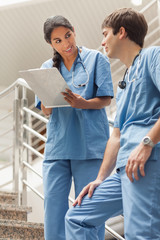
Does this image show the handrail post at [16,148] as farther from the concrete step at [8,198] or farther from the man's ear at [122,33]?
the man's ear at [122,33]

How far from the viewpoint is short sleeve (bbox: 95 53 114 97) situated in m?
1.47

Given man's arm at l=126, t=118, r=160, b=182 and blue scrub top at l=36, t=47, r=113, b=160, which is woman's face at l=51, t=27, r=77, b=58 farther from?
man's arm at l=126, t=118, r=160, b=182

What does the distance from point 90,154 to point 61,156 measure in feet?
0.35

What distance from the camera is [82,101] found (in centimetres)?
137

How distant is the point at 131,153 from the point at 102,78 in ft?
1.82

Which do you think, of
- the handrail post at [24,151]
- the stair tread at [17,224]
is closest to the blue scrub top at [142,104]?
the stair tread at [17,224]

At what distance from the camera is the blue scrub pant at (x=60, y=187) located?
1.37 m

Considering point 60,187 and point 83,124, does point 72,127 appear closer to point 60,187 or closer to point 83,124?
point 83,124

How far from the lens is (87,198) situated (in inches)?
42.9

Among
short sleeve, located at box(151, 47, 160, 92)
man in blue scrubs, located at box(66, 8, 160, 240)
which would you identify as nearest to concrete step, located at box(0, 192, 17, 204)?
man in blue scrubs, located at box(66, 8, 160, 240)

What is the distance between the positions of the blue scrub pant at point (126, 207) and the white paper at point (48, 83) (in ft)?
1.26

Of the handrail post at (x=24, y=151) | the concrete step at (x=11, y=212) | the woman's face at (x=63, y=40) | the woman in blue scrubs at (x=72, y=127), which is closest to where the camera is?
the woman in blue scrubs at (x=72, y=127)

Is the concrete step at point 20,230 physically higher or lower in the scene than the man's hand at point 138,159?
lower

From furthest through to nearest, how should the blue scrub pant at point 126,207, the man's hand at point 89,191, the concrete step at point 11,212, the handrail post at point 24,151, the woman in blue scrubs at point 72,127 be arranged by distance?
the handrail post at point 24,151 < the concrete step at point 11,212 < the woman in blue scrubs at point 72,127 < the man's hand at point 89,191 < the blue scrub pant at point 126,207
